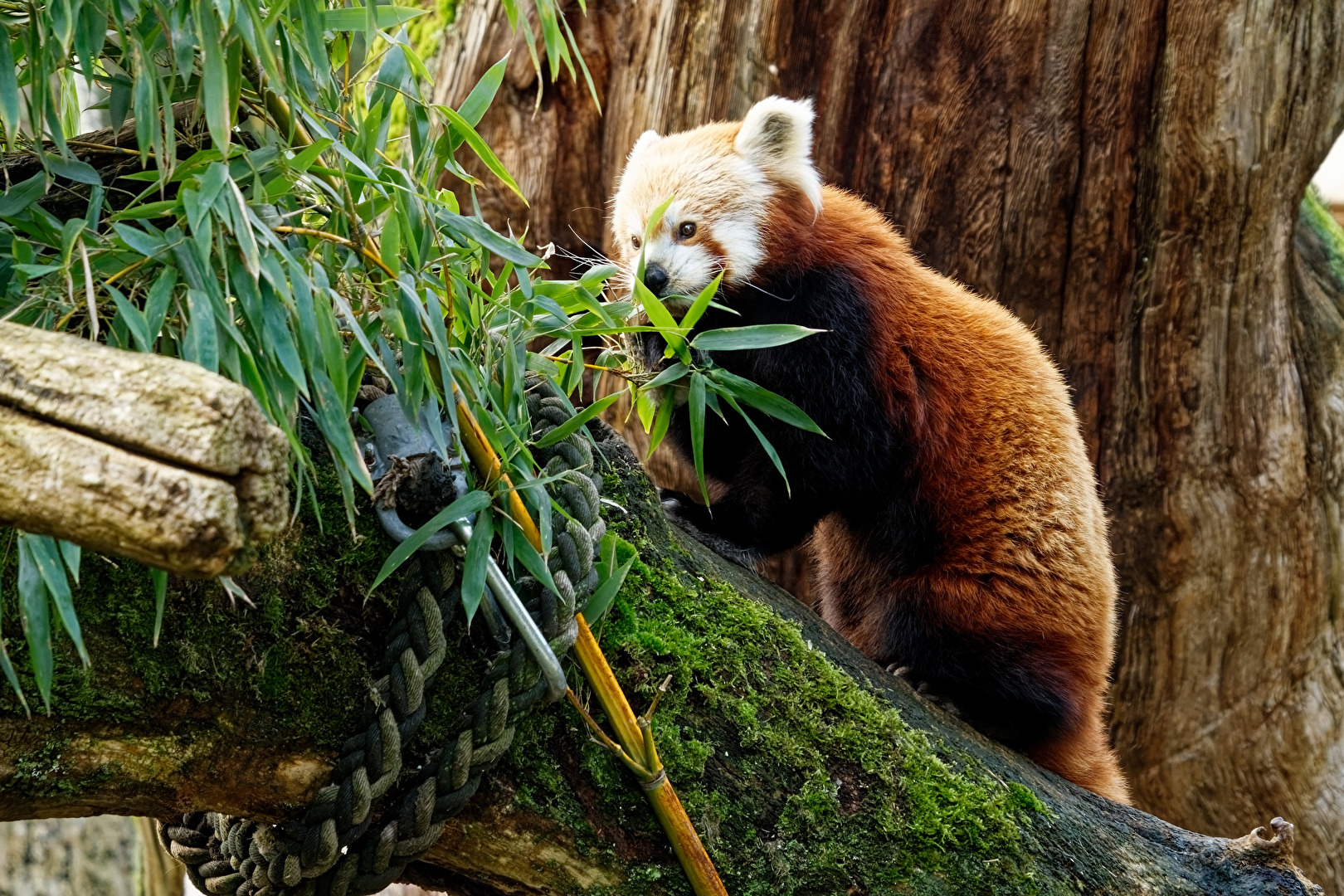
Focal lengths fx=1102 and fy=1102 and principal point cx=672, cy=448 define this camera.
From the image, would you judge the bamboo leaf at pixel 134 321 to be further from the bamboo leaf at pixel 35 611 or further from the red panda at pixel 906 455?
the red panda at pixel 906 455

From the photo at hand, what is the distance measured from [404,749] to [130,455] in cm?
84

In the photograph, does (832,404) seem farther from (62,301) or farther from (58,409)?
(58,409)

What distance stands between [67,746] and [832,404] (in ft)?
6.18

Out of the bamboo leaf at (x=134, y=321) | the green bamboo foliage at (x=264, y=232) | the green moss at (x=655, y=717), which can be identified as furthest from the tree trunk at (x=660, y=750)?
the bamboo leaf at (x=134, y=321)

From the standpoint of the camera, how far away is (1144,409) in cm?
345

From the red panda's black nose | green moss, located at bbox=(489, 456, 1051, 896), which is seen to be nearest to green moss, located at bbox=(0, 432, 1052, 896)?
green moss, located at bbox=(489, 456, 1051, 896)

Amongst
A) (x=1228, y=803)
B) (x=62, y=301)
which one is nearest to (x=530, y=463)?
(x=62, y=301)

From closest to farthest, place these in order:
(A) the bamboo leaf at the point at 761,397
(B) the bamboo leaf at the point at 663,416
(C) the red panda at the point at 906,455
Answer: (A) the bamboo leaf at the point at 761,397 < (B) the bamboo leaf at the point at 663,416 < (C) the red panda at the point at 906,455

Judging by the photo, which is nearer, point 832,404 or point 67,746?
point 67,746

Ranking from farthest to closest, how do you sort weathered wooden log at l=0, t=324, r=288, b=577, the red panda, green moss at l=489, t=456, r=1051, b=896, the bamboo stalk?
the red panda
green moss at l=489, t=456, r=1051, b=896
the bamboo stalk
weathered wooden log at l=0, t=324, r=288, b=577

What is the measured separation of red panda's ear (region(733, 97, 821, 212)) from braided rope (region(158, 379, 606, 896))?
1723 mm

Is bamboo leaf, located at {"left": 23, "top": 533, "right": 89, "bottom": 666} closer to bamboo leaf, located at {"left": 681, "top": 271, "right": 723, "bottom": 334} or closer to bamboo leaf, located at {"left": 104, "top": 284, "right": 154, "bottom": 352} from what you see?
bamboo leaf, located at {"left": 104, "top": 284, "right": 154, "bottom": 352}

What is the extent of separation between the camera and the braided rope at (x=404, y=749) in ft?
4.94

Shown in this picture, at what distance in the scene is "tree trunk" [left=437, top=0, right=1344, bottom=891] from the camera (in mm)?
3213
